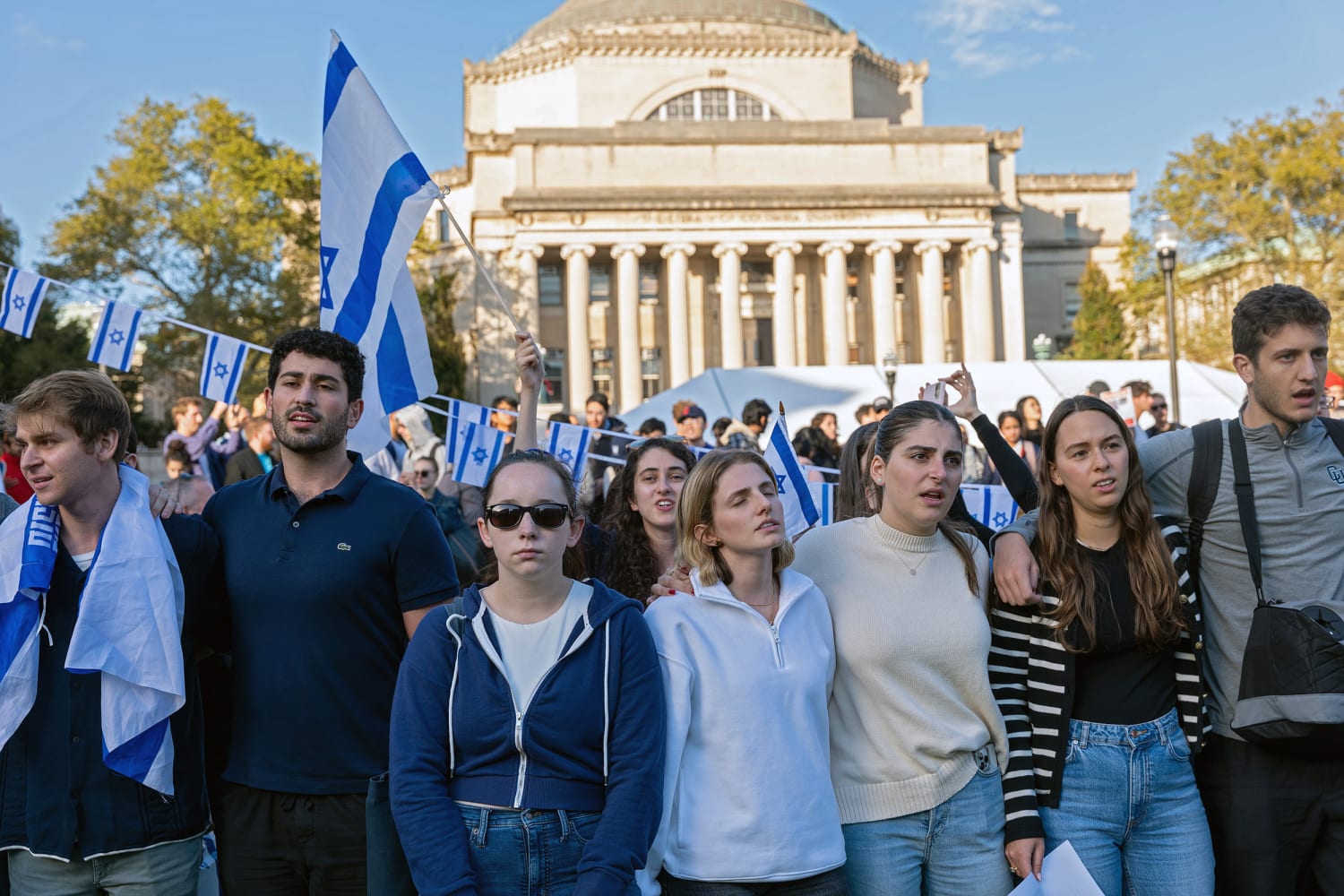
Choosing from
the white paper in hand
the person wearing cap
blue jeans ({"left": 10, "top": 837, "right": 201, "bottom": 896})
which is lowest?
the white paper in hand

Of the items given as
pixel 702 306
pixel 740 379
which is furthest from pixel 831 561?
pixel 702 306

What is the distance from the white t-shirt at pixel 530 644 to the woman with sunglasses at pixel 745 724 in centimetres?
34

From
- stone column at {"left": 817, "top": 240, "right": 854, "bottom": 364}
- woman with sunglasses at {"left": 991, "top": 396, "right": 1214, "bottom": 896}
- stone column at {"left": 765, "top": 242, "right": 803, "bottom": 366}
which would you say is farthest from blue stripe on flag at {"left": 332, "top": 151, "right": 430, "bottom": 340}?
stone column at {"left": 817, "top": 240, "right": 854, "bottom": 364}

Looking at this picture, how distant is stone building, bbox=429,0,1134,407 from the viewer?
182 ft

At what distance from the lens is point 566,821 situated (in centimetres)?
357

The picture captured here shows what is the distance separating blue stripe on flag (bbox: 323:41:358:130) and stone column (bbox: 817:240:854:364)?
50.0 meters

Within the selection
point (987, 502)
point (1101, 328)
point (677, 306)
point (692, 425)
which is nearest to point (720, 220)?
point (677, 306)

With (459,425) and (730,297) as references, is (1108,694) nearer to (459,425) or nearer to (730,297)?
(459,425)

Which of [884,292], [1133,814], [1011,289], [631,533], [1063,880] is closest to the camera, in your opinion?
[1063,880]

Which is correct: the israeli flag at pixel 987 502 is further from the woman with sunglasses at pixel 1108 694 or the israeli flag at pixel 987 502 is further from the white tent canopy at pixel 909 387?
the white tent canopy at pixel 909 387

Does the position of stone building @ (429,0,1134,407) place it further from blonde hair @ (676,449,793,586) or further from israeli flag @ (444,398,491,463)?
blonde hair @ (676,449,793,586)

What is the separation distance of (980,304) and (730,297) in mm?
12587

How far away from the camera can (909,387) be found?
24000 mm

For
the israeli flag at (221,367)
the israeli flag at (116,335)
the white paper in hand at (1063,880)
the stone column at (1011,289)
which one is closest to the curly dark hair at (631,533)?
the white paper in hand at (1063,880)
